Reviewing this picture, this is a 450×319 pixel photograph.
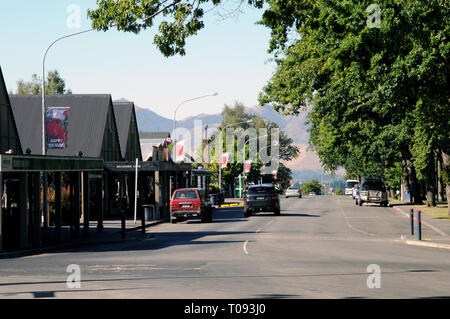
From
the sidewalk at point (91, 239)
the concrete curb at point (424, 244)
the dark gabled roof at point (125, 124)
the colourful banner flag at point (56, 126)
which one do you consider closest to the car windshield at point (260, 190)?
the sidewalk at point (91, 239)

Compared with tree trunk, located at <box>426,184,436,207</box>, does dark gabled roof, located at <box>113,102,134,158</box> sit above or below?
above

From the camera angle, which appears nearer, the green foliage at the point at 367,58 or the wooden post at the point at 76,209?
the green foliage at the point at 367,58

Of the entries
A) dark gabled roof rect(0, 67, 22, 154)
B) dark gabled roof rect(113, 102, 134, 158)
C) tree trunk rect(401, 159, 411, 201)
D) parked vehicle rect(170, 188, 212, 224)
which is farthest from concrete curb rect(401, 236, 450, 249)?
tree trunk rect(401, 159, 411, 201)

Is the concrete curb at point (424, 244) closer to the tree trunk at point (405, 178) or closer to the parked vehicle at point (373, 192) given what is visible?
the parked vehicle at point (373, 192)

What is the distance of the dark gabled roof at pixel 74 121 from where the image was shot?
48.3 m

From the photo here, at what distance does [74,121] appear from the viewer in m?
50.1

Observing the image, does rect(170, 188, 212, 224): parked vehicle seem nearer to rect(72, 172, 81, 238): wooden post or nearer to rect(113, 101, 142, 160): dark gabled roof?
rect(72, 172, 81, 238): wooden post

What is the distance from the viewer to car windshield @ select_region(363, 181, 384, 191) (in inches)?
2240

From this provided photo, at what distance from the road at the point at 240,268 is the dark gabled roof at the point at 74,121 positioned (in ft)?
71.6

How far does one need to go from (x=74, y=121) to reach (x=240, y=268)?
118 ft

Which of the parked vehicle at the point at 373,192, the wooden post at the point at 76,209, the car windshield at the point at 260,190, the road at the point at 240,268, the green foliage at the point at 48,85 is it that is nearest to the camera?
the road at the point at 240,268

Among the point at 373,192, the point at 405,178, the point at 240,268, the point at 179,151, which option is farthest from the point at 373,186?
the point at 240,268

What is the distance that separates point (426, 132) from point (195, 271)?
84.0 feet

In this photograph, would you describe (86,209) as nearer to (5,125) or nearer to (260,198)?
(5,125)
